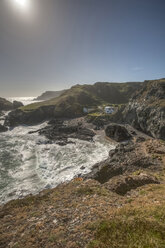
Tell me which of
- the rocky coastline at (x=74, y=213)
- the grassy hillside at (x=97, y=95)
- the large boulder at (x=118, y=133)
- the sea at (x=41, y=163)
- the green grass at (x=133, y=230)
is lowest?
the sea at (x=41, y=163)

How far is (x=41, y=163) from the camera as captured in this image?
3344cm

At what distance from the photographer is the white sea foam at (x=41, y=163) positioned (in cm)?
2465

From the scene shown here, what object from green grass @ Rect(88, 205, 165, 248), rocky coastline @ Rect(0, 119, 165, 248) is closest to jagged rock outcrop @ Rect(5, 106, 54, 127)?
rocky coastline @ Rect(0, 119, 165, 248)

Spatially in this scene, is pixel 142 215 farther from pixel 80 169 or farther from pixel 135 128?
pixel 135 128

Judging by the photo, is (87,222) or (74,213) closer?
(87,222)

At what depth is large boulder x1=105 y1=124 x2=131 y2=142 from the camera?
48.7 meters

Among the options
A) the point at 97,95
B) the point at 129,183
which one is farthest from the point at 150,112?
the point at 97,95

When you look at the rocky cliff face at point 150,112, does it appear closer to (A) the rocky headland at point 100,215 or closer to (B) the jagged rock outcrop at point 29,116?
(A) the rocky headland at point 100,215

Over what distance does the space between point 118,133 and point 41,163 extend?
2999 cm

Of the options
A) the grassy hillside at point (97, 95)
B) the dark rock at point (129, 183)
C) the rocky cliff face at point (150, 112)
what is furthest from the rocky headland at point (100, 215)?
the grassy hillside at point (97, 95)

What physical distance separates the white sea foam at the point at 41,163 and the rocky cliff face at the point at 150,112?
63.4ft

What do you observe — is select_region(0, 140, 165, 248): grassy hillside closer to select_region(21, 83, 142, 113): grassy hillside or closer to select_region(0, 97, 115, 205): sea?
select_region(0, 97, 115, 205): sea

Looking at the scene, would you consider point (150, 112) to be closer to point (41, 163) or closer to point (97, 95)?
point (41, 163)

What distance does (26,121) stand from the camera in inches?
3627
